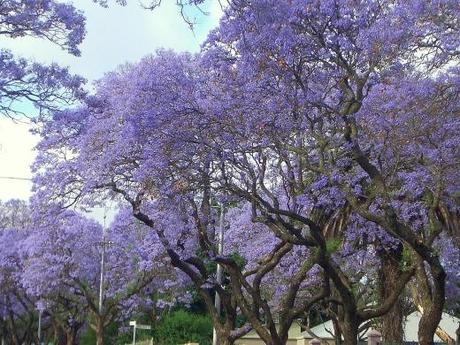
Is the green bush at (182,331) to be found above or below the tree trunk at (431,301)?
above

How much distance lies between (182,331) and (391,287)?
1992cm

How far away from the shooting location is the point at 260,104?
14055mm

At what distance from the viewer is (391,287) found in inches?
736

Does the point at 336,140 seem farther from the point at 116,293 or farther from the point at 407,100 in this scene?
the point at 116,293

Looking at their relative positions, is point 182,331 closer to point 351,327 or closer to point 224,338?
point 224,338

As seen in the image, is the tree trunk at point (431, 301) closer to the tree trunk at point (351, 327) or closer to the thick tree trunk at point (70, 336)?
the tree trunk at point (351, 327)

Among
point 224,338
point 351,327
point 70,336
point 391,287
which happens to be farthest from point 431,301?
point 70,336

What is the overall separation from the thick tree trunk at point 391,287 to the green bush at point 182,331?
57.0 ft

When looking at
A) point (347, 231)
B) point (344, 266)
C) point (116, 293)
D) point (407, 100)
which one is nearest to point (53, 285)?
point (116, 293)

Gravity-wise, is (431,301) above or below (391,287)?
below

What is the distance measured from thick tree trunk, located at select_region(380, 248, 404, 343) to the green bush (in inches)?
684

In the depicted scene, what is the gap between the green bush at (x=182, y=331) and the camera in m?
36.7

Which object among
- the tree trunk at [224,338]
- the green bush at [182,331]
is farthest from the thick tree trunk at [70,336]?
the tree trunk at [224,338]

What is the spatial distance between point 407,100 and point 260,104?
264cm
